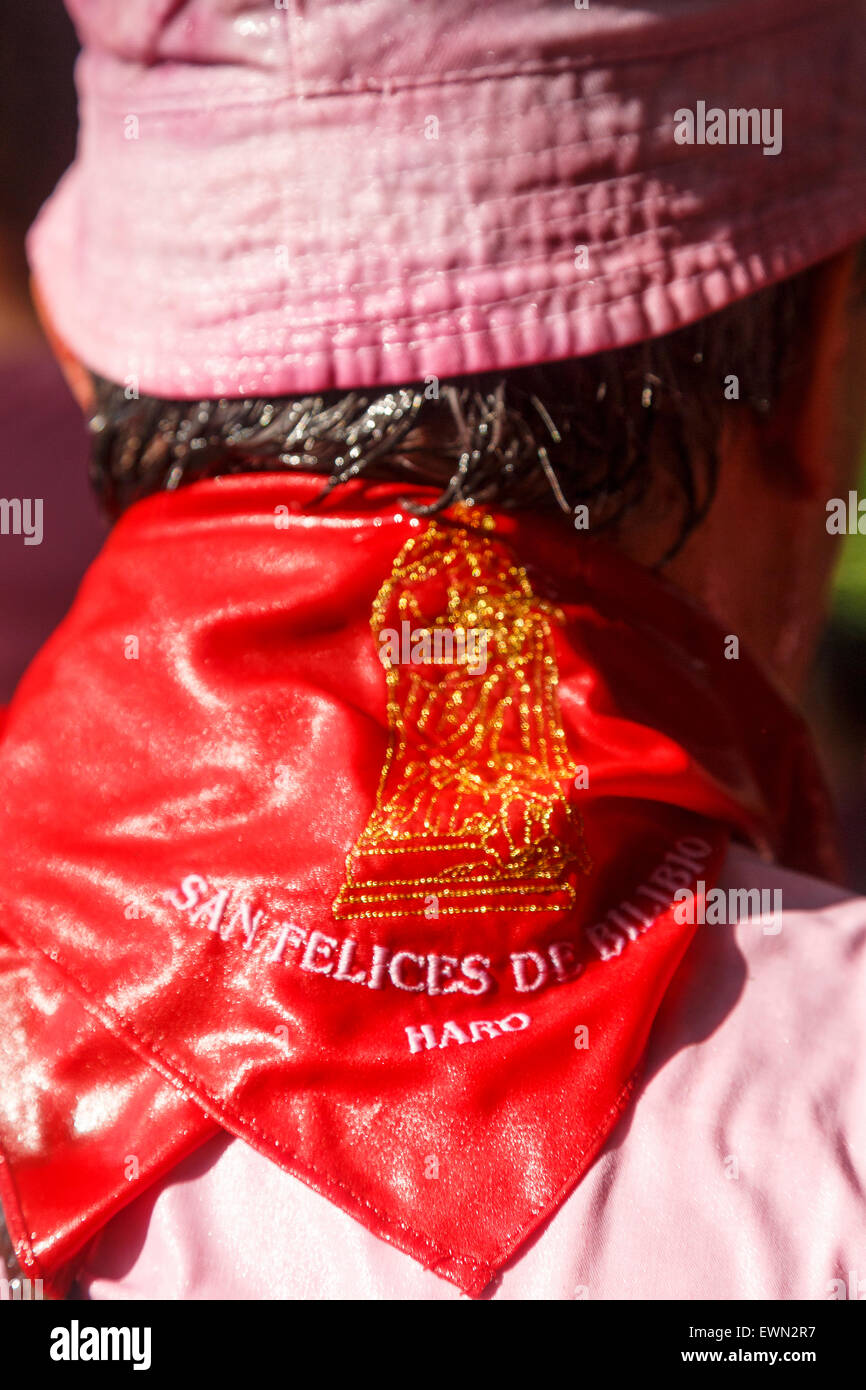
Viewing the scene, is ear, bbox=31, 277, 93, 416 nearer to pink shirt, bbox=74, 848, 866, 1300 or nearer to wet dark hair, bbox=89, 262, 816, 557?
wet dark hair, bbox=89, 262, 816, 557

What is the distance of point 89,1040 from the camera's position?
0.93 meters

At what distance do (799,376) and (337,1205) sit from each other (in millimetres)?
842

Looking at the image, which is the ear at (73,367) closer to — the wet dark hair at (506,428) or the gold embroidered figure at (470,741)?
the wet dark hair at (506,428)

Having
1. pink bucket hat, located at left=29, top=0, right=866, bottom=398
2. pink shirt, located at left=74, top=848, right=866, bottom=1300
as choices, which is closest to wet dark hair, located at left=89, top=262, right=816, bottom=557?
pink bucket hat, located at left=29, top=0, right=866, bottom=398

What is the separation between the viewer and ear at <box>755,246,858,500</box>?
1.17 m

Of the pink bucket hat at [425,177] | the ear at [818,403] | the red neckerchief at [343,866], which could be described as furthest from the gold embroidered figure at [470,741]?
the ear at [818,403]

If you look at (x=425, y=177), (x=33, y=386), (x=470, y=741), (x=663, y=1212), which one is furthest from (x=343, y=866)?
(x=33, y=386)

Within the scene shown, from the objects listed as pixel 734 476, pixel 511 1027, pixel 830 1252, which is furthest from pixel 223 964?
pixel 734 476

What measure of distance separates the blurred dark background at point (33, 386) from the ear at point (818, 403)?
1.15 m

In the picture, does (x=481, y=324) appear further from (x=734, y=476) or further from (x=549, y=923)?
(x=549, y=923)

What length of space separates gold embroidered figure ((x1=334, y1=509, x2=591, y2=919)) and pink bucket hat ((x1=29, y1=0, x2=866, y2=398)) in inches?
6.4

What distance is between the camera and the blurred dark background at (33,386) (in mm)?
2242
